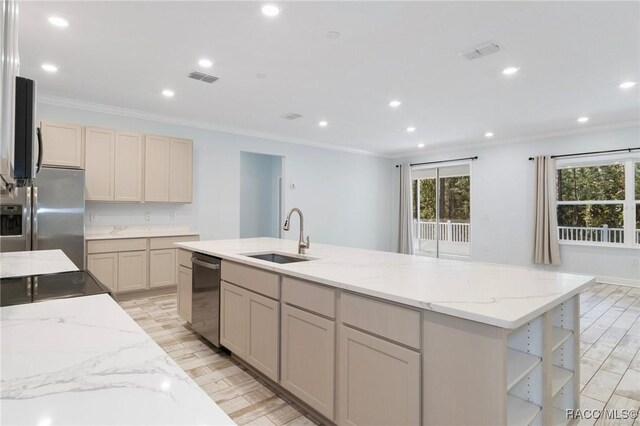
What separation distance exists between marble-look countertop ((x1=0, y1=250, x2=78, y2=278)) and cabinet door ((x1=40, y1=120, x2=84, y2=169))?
2183 mm

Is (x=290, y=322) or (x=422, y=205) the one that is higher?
(x=422, y=205)

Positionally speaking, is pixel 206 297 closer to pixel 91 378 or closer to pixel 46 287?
pixel 46 287

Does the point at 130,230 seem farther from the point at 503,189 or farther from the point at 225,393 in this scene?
the point at 503,189

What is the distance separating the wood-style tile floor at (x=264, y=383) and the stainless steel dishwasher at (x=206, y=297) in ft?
0.56

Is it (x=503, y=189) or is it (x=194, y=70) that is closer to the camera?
(x=194, y=70)

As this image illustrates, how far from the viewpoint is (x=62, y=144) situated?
4133 mm

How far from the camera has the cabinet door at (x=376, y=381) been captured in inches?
57.8

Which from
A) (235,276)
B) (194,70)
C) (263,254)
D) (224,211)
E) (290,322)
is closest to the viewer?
(290,322)

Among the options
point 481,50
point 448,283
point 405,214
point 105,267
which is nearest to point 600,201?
point 405,214

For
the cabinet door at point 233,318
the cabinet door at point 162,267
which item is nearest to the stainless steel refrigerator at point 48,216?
the cabinet door at point 162,267

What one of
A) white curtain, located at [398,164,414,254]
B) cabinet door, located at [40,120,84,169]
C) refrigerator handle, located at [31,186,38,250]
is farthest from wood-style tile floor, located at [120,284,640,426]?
white curtain, located at [398,164,414,254]

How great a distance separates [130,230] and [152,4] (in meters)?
3.47

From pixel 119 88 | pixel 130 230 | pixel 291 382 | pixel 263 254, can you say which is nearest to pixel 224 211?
pixel 130 230

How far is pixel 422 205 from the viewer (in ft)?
27.6
